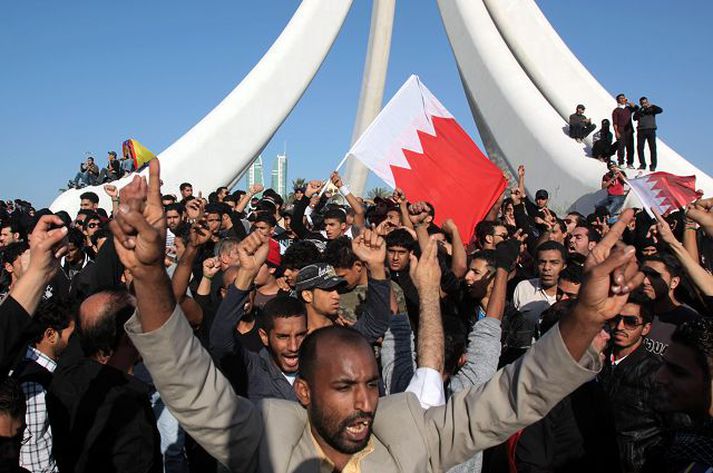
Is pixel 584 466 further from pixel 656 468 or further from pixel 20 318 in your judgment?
pixel 20 318

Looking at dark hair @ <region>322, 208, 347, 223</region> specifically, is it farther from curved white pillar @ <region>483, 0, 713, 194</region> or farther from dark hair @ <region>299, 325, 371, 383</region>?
curved white pillar @ <region>483, 0, 713, 194</region>

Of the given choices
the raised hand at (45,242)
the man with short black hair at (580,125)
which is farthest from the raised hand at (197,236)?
the man with short black hair at (580,125)

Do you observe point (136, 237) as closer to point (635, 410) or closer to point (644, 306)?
point (635, 410)

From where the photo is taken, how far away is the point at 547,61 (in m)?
14.7

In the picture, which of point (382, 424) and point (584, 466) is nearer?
point (382, 424)

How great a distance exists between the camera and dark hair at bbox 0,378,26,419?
199 cm

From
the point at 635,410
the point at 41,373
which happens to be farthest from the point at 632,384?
the point at 41,373

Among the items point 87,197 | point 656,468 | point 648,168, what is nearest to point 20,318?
point 656,468

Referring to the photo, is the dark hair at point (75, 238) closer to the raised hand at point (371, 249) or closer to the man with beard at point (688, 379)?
the raised hand at point (371, 249)

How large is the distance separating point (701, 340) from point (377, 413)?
2.86 ft

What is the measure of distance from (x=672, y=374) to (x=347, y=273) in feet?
5.87

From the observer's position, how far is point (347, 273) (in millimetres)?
3568

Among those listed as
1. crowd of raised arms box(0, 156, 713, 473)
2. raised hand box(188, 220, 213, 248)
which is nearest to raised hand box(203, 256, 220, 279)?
crowd of raised arms box(0, 156, 713, 473)

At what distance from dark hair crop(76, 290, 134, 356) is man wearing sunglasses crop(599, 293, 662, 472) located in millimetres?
1687
